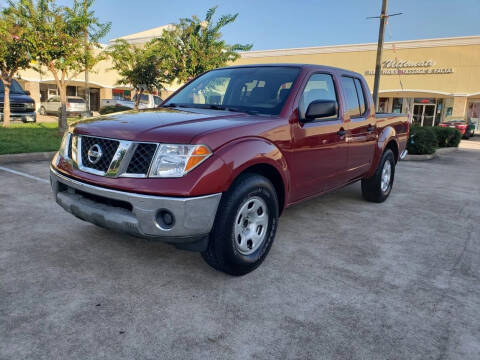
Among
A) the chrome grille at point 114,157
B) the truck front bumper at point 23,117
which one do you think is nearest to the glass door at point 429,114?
the truck front bumper at point 23,117

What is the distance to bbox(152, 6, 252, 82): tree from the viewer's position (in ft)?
48.1

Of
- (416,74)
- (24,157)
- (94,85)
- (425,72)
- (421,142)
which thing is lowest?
(24,157)

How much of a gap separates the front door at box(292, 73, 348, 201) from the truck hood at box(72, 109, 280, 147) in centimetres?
51

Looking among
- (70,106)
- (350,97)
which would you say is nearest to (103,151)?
(350,97)

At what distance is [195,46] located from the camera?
14531 millimetres

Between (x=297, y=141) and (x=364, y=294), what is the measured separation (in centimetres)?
144

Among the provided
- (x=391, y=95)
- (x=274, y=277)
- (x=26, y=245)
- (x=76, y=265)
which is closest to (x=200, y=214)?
(x=274, y=277)

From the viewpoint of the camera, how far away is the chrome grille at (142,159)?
2693mm

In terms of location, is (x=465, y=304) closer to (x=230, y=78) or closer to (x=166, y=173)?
(x=166, y=173)

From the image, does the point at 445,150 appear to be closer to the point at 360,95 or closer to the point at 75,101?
the point at 360,95

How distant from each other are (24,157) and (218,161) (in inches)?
258

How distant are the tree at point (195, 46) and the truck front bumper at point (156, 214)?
1244 centimetres

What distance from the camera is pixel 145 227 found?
104 inches

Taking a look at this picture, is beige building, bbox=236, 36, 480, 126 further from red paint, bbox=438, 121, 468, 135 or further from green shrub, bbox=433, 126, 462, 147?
green shrub, bbox=433, 126, 462, 147
